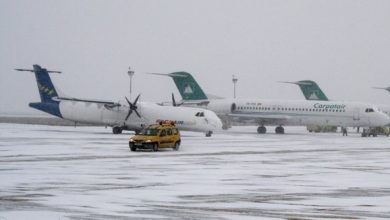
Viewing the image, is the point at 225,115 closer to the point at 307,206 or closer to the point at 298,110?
the point at 298,110

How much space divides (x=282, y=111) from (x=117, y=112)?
18.7 metres

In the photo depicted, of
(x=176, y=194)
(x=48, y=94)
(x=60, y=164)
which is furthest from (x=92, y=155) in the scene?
(x=48, y=94)

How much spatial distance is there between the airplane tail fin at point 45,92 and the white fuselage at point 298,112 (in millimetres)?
17722

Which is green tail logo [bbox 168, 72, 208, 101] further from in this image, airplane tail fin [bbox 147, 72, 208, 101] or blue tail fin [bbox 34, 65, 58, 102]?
blue tail fin [bbox 34, 65, 58, 102]

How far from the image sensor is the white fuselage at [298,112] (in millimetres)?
77625

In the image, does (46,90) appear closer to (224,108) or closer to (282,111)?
(224,108)

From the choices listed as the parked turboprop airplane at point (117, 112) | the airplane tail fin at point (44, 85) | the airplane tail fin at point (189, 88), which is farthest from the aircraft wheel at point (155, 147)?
the airplane tail fin at point (189, 88)

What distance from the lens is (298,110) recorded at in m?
82.3

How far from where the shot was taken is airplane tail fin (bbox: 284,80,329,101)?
11694cm

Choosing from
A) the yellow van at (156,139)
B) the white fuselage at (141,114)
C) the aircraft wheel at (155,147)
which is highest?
the white fuselage at (141,114)

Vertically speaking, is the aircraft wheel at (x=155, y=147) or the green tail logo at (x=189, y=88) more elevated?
the green tail logo at (x=189, y=88)

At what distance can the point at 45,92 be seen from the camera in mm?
80312

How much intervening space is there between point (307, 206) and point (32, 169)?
1442cm

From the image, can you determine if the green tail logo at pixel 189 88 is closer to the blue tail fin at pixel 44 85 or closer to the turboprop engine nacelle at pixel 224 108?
the turboprop engine nacelle at pixel 224 108
